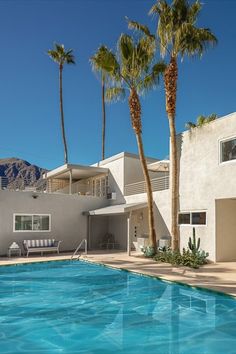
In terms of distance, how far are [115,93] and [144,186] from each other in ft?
24.8

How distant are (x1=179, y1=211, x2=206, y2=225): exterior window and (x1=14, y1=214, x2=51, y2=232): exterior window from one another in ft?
32.8

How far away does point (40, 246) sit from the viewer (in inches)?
929

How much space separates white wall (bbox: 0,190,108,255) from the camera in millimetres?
23484

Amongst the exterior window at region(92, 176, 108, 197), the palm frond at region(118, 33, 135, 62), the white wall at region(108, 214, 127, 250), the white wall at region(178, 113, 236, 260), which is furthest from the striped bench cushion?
the palm frond at region(118, 33, 135, 62)

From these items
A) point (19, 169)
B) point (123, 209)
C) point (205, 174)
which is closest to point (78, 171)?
point (123, 209)

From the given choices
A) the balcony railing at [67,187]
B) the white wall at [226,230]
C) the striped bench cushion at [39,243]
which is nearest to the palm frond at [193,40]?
the white wall at [226,230]

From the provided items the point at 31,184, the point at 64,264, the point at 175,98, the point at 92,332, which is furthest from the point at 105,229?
the point at 92,332

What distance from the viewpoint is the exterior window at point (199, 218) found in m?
18.8

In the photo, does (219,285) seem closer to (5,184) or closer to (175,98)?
(175,98)

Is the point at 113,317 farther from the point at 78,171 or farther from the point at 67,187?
the point at 67,187

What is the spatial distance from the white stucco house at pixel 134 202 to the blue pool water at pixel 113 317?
19.2ft

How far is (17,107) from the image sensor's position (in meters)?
42.6

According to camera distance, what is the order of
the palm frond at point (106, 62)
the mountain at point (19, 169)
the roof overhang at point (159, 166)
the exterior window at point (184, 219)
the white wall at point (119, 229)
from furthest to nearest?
the mountain at point (19, 169) → the white wall at point (119, 229) → the roof overhang at point (159, 166) → the palm frond at point (106, 62) → the exterior window at point (184, 219)

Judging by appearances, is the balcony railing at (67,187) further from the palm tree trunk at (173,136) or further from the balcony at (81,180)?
the palm tree trunk at (173,136)
